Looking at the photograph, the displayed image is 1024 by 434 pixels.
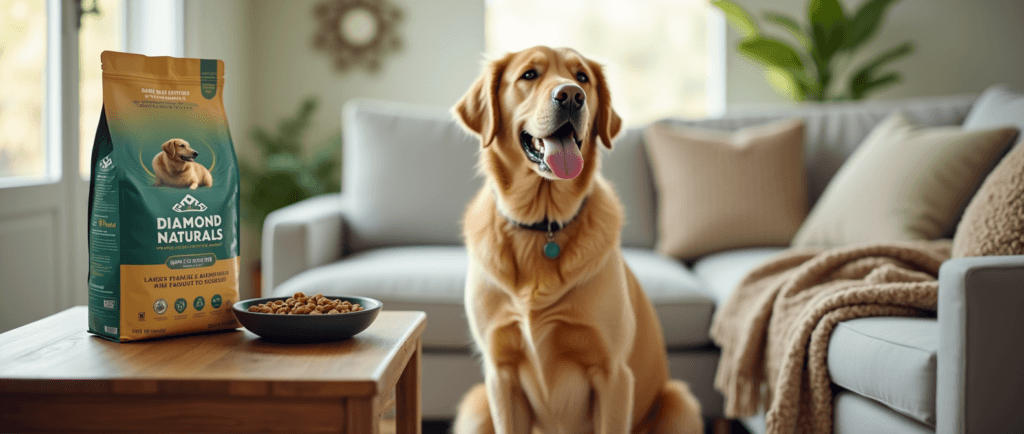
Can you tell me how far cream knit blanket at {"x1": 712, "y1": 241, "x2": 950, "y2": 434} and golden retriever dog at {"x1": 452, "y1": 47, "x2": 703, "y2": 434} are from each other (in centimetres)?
19

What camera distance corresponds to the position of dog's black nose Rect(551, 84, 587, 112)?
1221mm

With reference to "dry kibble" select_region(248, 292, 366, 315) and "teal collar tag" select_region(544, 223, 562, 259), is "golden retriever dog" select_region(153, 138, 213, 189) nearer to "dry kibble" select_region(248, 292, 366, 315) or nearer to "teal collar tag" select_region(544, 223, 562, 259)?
"dry kibble" select_region(248, 292, 366, 315)

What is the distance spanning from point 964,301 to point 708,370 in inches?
37.9

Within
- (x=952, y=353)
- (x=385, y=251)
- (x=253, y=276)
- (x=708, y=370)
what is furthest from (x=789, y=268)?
(x=253, y=276)

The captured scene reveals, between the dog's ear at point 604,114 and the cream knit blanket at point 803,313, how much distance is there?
1.76 ft

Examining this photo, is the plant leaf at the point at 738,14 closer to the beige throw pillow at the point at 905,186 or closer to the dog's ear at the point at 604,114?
the beige throw pillow at the point at 905,186

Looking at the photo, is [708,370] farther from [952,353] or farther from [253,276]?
[253,276]

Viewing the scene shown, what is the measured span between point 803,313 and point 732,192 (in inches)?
38.9

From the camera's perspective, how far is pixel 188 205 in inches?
35.6

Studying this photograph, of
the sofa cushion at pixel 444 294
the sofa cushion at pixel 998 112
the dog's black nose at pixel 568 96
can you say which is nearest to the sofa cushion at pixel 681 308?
the sofa cushion at pixel 444 294

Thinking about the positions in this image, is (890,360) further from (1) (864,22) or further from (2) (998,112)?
(1) (864,22)

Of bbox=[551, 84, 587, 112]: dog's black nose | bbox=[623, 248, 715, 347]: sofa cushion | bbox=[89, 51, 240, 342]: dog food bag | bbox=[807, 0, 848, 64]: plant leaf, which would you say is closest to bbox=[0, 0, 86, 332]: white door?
bbox=[89, 51, 240, 342]: dog food bag

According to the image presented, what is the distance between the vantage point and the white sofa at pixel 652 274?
3.34 feet

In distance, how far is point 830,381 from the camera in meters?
1.36
